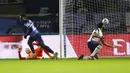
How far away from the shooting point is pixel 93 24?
54.6ft

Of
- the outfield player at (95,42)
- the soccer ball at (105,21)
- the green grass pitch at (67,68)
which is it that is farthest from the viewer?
the soccer ball at (105,21)

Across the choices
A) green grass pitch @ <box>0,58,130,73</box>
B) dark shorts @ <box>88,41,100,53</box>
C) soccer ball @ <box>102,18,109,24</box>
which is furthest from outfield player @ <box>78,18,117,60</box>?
green grass pitch @ <box>0,58,130,73</box>

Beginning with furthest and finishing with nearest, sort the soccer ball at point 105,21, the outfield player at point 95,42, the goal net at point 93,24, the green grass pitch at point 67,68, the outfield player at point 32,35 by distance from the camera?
the soccer ball at point 105,21 → the goal net at point 93,24 → the outfield player at point 32,35 → the outfield player at point 95,42 → the green grass pitch at point 67,68

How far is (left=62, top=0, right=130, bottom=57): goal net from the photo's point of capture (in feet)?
53.6

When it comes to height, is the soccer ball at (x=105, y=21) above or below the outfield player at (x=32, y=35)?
above

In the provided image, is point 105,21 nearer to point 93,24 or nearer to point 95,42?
point 93,24

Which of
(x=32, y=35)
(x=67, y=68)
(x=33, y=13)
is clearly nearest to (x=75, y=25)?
(x=32, y=35)

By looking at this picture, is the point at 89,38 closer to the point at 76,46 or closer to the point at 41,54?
the point at 76,46

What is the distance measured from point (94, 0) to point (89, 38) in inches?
64.9

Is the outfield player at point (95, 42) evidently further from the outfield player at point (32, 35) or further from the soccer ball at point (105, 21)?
the outfield player at point (32, 35)

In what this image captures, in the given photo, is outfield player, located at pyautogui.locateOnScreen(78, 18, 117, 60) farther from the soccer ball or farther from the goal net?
the soccer ball

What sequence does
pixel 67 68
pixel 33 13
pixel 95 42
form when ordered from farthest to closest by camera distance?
1. pixel 33 13
2. pixel 95 42
3. pixel 67 68

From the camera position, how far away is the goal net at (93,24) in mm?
16328

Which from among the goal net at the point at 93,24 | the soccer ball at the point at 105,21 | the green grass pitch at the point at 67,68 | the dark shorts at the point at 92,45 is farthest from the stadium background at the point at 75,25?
the green grass pitch at the point at 67,68
